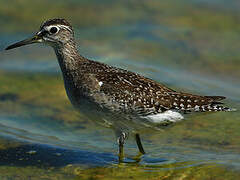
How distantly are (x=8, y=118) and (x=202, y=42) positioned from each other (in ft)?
22.7

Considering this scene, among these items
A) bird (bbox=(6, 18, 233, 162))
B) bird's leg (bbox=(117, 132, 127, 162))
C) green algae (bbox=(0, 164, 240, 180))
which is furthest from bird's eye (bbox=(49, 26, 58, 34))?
green algae (bbox=(0, 164, 240, 180))

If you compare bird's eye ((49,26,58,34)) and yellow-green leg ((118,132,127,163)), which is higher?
bird's eye ((49,26,58,34))

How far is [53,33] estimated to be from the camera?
36.0 feet

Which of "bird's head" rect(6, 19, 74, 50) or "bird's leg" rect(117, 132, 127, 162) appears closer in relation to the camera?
"bird's leg" rect(117, 132, 127, 162)

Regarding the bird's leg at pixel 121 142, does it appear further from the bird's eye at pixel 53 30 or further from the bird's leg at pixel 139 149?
the bird's eye at pixel 53 30

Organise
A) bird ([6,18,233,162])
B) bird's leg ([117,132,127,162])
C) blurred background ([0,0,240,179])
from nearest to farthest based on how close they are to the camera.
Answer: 1. bird ([6,18,233,162])
2. blurred background ([0,0,240,179])
3. bird's leg ([117,132,127,162])

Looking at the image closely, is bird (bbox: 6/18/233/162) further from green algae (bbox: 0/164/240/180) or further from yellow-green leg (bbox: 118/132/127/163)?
green algae (bbox: 0/164/240/180)

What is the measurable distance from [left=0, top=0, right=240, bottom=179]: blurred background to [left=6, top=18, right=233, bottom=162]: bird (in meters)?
0.47

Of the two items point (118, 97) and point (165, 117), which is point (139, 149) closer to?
point (165, 117)

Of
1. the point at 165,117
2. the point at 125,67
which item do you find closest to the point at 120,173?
the point at 165,117

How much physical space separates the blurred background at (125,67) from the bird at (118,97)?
472 millimetres

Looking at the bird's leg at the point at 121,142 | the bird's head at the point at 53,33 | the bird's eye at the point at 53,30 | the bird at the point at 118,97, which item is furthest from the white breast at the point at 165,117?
the bird's eye at the point at 53,30

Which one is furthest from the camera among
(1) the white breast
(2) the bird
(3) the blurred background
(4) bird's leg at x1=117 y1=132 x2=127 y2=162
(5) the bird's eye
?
(5) the bird's eye

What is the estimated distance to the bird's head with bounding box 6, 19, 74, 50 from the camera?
1096 centimetres
